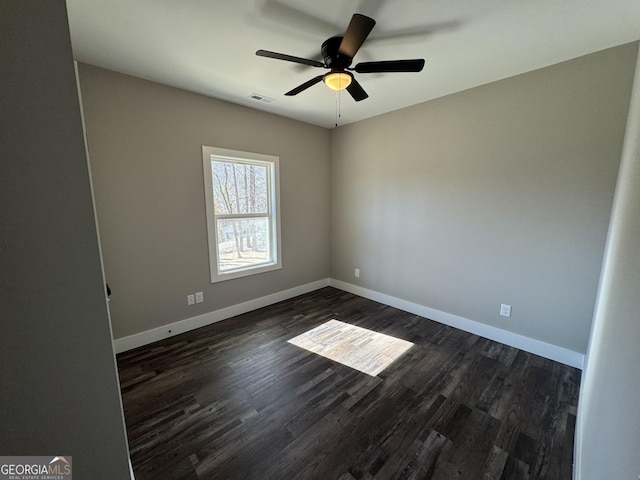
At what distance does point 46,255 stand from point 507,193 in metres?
3.21

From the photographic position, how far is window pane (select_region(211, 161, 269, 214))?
119 inches

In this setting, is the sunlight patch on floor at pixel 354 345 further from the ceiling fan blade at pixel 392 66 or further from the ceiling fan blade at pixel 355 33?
the ceiling fan blade at pixel 355 33

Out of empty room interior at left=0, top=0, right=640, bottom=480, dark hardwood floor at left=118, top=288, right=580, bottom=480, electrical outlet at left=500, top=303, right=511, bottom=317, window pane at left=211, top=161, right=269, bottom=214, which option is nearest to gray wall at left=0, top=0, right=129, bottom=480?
empty room interior at left=0, top=0, right=640, bottom=480

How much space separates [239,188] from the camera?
10.6ft

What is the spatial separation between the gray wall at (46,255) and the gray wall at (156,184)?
189 cm

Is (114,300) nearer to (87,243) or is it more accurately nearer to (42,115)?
(87,243)

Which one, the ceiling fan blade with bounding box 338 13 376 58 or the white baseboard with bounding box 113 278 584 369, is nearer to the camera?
the ceiling fan blade with bounding box 338 13 376 58

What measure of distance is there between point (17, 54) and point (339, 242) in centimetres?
374

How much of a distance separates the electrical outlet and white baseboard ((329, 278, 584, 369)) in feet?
0.58

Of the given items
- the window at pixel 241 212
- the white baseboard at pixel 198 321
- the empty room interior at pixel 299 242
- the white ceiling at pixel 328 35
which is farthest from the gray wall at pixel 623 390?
the window at pixel 241 212

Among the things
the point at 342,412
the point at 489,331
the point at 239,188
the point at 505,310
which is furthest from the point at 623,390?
the point at 239,188

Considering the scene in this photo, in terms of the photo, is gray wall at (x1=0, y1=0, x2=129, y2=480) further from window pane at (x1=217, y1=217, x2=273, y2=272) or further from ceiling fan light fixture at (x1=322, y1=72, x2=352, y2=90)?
window pane at (x1=217, y1=217, x2=273, y2=272)

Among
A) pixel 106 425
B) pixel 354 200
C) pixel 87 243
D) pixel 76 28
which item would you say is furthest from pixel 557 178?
pixel 76 28

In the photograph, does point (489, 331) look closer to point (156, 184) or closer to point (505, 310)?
point (505, 310)
